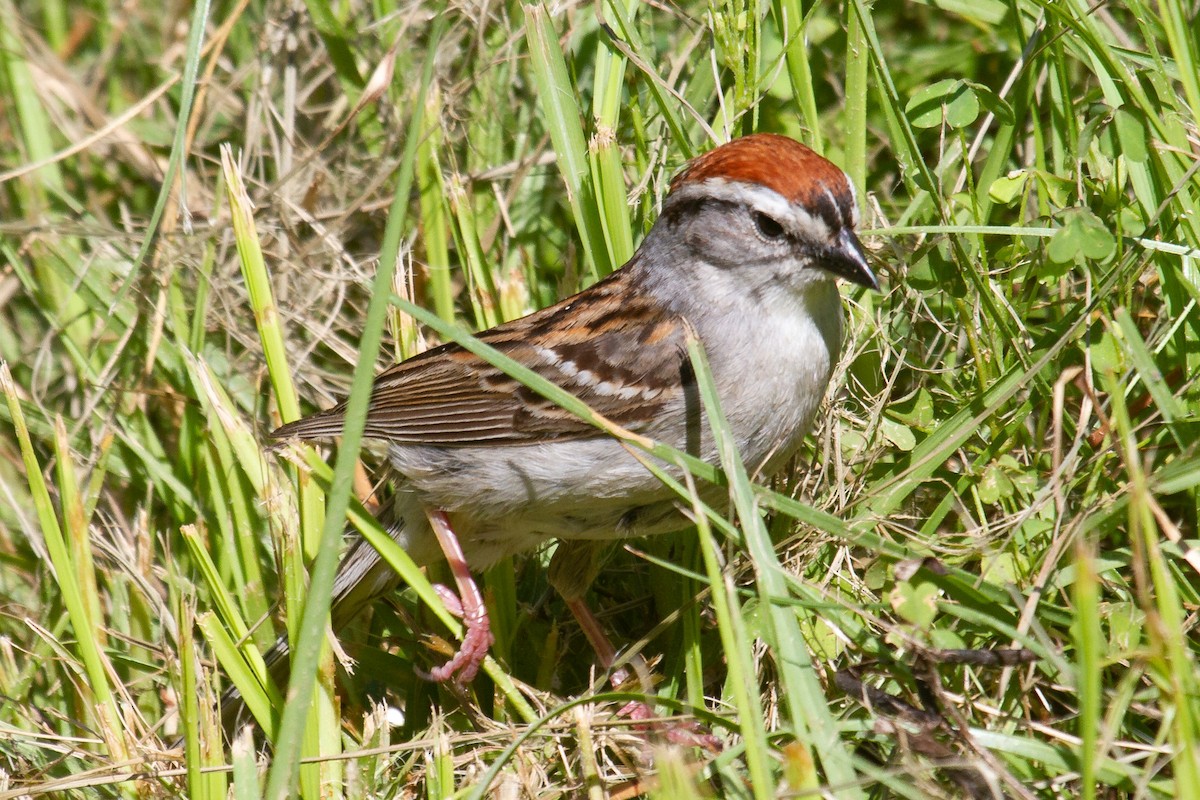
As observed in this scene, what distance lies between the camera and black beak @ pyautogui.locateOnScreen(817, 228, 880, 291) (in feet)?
8.32

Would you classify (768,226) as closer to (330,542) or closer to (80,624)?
(330,542)

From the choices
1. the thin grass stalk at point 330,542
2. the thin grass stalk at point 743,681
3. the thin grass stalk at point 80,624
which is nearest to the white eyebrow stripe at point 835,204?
the thin grass stalk at point 743,681

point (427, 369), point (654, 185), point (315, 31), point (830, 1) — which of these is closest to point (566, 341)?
point (427, 369)

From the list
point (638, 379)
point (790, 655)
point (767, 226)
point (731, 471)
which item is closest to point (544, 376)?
point (638, 379)

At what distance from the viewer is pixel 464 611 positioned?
3062mm

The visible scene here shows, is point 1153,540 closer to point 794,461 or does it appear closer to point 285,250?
point 794,461

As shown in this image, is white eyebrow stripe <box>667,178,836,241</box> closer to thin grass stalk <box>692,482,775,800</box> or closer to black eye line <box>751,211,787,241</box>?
black eye line <box>751,211,787,241</box>

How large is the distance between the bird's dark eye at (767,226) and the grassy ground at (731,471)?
1.07 ft

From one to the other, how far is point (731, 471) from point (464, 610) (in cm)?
115

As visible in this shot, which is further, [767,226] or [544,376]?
[544,376]

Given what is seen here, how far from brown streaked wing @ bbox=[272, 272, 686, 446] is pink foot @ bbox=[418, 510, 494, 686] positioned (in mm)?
226

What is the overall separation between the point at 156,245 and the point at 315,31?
90 centimetres

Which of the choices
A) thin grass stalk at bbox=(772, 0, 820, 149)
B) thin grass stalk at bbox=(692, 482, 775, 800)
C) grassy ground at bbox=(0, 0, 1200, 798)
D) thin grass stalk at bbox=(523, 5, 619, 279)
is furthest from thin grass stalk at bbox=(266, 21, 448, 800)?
thin grass stalk at bbox=(772, 0, 820, 149)

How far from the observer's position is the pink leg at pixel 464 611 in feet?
9.83
